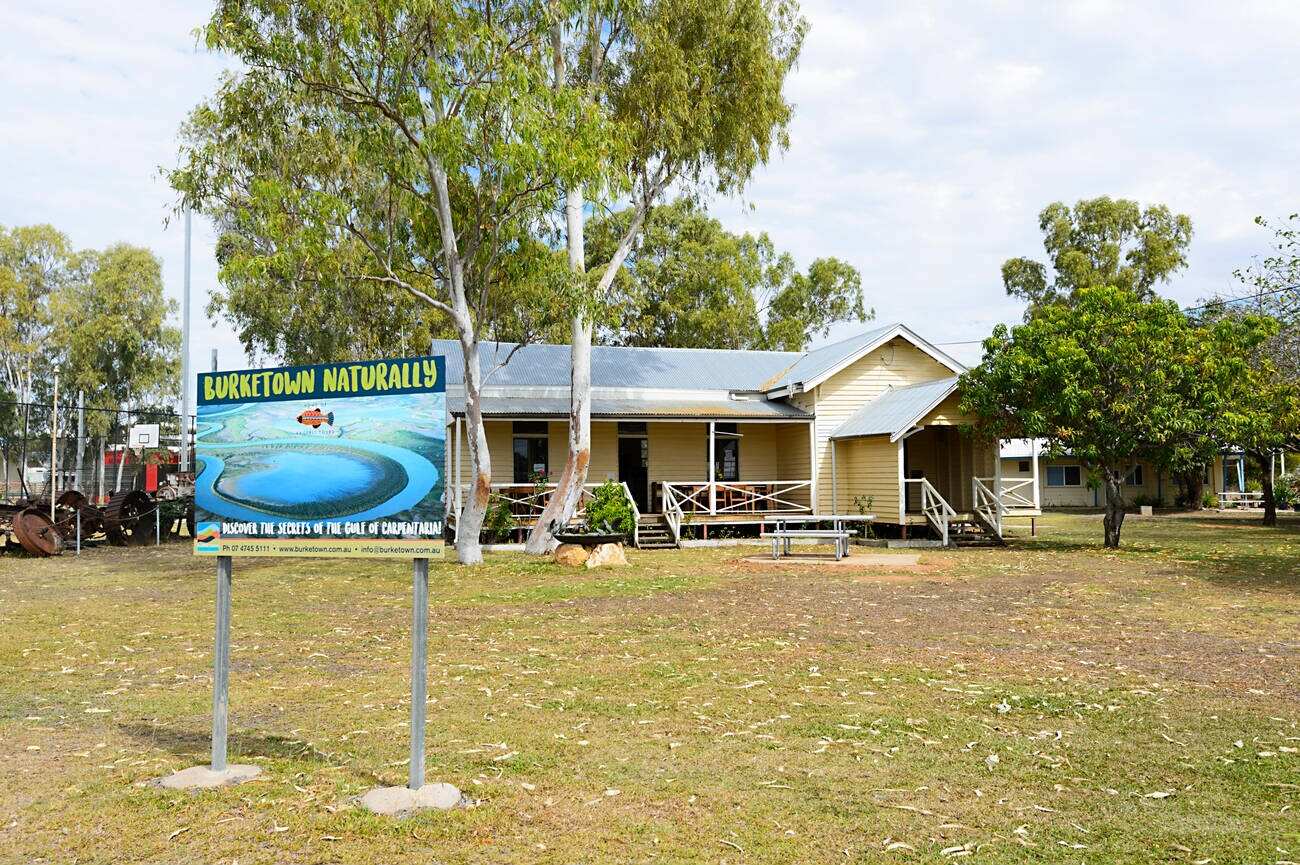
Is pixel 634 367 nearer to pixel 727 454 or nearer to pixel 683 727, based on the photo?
pixel 727 454

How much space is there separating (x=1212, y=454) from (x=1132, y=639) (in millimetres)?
11694

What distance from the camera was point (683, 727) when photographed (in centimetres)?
653

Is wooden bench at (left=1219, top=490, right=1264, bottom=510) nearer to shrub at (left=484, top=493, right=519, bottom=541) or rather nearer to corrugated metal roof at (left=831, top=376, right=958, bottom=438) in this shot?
corrugated metal roof at (left=831, top=376, right=958, bottom=438)

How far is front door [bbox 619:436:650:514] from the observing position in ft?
88.6

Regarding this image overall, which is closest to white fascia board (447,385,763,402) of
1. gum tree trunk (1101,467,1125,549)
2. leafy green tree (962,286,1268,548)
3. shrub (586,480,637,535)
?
shrub (586,480,637,535)

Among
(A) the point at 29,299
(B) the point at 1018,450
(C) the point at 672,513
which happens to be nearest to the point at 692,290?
(B) the point at 1018,450

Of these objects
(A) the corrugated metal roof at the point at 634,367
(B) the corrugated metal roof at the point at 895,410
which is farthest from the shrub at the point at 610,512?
(B) the corrugated metal roof at the point at 895,410

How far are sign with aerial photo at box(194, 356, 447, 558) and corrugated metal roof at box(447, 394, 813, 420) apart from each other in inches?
696

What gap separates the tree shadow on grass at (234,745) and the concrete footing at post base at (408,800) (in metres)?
0.38

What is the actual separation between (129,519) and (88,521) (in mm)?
903

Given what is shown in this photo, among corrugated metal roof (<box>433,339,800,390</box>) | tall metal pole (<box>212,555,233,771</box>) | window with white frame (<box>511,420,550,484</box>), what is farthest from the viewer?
corrugated metal roof (<box>433,339,800,390</box>)

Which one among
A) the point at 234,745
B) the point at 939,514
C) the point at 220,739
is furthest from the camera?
the point at 939,514

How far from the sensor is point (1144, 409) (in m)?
19.5

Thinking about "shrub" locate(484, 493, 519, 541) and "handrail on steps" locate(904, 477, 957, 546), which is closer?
"shrub" locate(484, 493, 519, 541)
